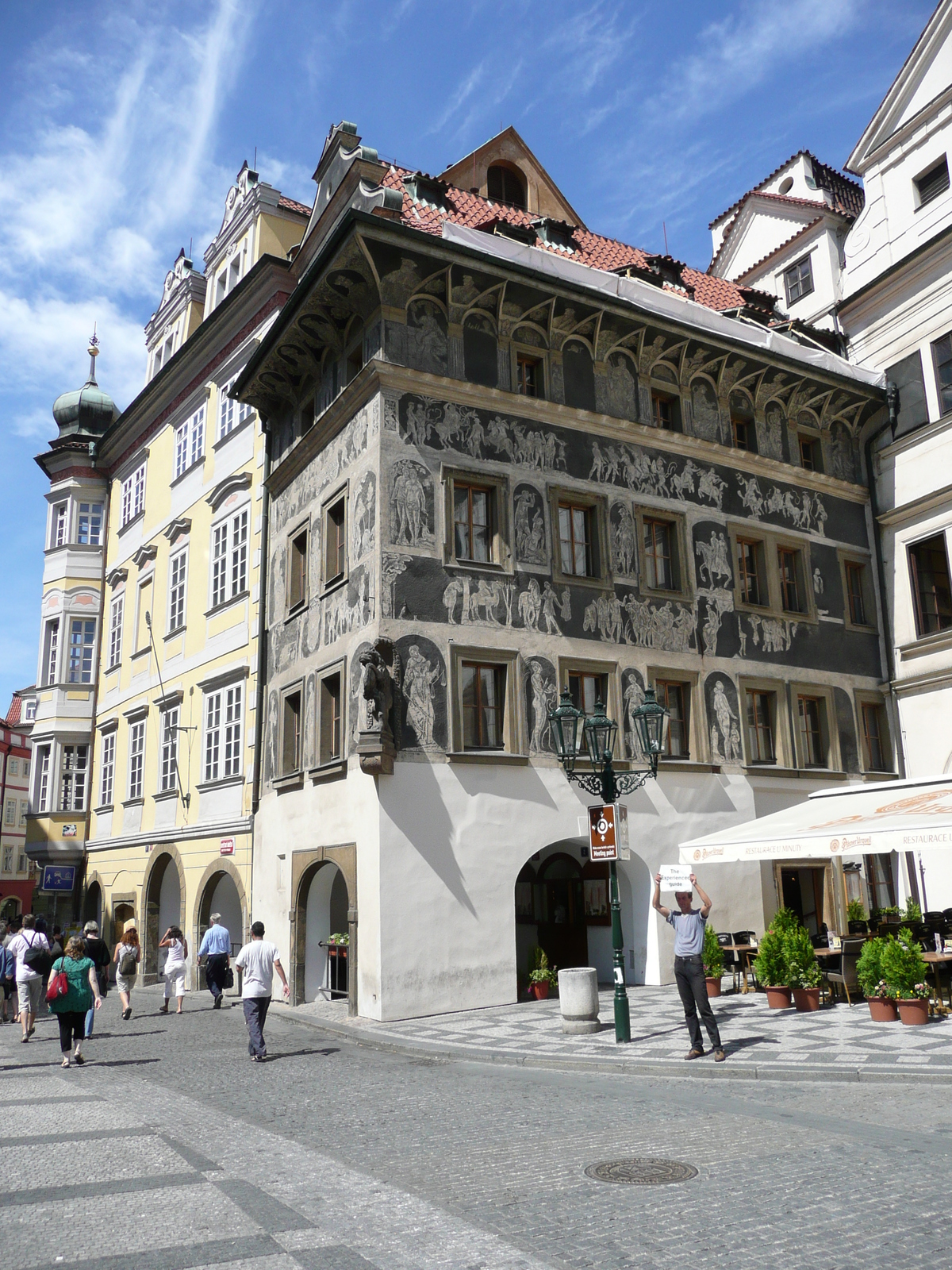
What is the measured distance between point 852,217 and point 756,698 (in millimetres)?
14259

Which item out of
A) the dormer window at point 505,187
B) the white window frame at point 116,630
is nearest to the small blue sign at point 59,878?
the white window frame at point 116,630

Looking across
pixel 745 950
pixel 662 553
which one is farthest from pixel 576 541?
pixel 745 950

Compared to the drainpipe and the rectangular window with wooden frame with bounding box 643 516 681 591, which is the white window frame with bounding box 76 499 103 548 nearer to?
the drainpipe

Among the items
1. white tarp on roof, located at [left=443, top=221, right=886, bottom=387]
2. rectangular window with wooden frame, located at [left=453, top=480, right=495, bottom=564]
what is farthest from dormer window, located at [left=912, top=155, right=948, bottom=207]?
rectangular window with wooden frame, located at [left=453, top=480, right=495, bottom=564]

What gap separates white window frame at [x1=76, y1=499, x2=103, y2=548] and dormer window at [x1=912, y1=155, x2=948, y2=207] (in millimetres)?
25856

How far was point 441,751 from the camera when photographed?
57.8 feet

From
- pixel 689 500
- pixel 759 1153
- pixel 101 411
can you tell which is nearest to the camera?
pixel 759 1153

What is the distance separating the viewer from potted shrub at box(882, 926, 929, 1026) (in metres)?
12.9

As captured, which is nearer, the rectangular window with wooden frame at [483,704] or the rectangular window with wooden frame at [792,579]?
the rectangular window with wooden frame at [483,704]

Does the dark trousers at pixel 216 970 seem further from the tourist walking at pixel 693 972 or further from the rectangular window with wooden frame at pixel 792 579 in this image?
the rectangular window with wooden frame at pixel 792 579

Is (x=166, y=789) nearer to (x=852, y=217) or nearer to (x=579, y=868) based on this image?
(x=579, y=868)

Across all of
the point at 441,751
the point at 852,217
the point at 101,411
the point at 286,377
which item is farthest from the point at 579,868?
the point at 101,411

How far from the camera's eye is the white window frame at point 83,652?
1334 inches

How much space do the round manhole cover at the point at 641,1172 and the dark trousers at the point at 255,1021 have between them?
6.93 m
